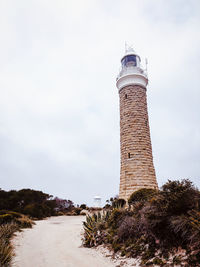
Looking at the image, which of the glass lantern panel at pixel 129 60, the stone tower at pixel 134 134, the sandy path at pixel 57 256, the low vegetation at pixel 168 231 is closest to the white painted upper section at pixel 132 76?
the stone tower at pixel 134 134

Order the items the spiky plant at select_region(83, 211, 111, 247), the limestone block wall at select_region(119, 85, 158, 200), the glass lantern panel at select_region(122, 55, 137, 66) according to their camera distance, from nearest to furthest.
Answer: the spiky plant at select_region(83, 211, 111, 247) < the limestone block wall at select_region(119, 85, 158, 200) < the glass lantern panel at select_region(122, 55, 137, 66)

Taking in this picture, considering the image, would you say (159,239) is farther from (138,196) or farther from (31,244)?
(138,196)

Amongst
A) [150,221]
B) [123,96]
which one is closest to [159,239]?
[150,221]

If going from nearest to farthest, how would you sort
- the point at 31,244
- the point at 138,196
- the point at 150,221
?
the point at 150,221, the point at 31,244, the point at 138,196

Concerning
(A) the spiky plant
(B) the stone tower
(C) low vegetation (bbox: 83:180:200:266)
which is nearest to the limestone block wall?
(B) the stone tower

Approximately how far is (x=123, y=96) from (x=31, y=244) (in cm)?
1263

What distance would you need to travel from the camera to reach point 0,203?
21906 millimetres

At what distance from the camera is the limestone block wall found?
14.6 m

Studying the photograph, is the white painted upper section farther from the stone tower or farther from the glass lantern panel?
the glass lantern panel

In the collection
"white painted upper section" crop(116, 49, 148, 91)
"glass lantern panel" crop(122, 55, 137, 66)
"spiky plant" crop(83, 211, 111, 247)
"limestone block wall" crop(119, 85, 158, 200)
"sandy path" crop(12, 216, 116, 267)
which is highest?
"glass lantern panel" crop(122, 55, 137, 66)

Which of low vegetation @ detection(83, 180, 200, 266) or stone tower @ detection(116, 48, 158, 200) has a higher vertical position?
stone tower @ detection(116, 48, 158, 200)

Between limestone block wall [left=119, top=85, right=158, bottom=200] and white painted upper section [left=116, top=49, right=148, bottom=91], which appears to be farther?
white painted upper section [left=116, top=49, right=148, bottom=91]

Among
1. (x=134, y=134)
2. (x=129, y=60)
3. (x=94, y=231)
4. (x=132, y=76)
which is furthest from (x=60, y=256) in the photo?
(x=129, y=60)

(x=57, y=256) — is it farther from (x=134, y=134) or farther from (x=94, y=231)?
(x=134, y=134)
